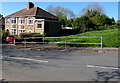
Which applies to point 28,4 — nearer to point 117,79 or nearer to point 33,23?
point 33,23

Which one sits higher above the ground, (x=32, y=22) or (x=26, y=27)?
(x=32, y=22)

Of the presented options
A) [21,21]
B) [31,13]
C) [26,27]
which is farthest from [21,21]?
[31,13]

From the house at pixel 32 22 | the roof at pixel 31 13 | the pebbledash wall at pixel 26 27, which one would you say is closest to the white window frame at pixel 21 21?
the house at pixel 32 22

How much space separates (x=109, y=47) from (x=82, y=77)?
415 inches

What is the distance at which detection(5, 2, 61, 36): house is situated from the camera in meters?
40.1

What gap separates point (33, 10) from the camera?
43000 millimetres

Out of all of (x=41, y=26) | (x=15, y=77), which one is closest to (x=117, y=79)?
(x=15, y=77)

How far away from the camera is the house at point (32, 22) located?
1580 inches

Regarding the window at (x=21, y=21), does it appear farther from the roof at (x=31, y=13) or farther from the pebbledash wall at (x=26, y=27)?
the roof at (x=31, y=13)

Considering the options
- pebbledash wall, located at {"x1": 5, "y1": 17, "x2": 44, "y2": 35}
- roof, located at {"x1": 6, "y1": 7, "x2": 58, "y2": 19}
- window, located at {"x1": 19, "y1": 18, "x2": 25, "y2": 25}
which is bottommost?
pebbledash wall, located at {"x1": 5, "y1": 17, "x2": 44, "y2": 35}

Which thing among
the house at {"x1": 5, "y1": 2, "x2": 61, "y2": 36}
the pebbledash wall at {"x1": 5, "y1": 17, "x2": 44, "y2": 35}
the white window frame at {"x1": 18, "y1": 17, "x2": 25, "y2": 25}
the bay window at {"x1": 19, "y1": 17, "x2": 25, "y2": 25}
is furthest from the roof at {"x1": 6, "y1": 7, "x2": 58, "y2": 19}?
the pebbledash wall at {"x1": 5, "y1": 17, "x2": 44, "y2": 35}

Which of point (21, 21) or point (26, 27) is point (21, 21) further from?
point (26, 27)

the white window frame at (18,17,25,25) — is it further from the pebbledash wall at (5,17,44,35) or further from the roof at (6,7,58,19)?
the roof at (6,7,58,19)

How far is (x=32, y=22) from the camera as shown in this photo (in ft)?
135
